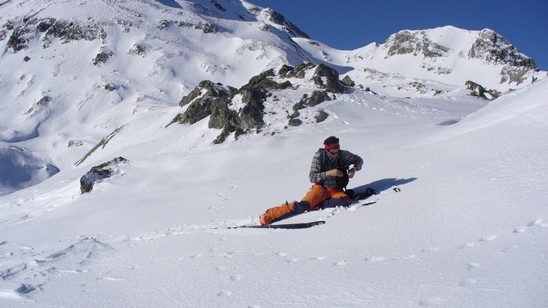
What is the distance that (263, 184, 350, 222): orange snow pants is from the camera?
7.02 metres

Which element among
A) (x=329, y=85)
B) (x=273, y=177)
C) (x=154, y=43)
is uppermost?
(x=154, y=43)

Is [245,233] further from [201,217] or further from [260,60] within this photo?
[260,60]

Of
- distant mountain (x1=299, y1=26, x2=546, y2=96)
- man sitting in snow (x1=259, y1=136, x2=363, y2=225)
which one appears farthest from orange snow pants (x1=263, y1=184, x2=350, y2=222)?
distant mountain (x1=299, y1=26, x2=546, y2=96)

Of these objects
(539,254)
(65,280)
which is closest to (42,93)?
(65,280)

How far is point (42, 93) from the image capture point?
5059cm

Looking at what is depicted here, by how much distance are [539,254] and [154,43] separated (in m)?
66.2

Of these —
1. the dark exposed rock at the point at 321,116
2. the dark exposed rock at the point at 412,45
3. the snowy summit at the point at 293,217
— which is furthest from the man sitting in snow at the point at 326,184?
the dark exposed rock at the point at 412,45

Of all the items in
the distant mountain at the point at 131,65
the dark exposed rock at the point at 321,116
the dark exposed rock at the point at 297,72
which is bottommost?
the dark exposed rock at the point at 321,116

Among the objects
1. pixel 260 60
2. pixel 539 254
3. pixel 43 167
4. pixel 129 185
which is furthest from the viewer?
pixel 260 60

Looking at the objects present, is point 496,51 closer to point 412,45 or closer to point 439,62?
point 439,62

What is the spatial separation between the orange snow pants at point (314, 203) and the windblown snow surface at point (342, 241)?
0.22 m

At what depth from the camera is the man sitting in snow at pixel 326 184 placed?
23.1 feet

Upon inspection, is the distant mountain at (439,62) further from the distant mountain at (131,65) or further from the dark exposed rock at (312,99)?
the dark exposed rock at (312,99)

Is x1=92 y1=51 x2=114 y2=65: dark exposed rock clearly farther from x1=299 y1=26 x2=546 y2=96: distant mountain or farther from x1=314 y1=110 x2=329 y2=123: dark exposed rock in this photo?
x1=314 y1=110 x2=329 y2=123: dark exposed rock
